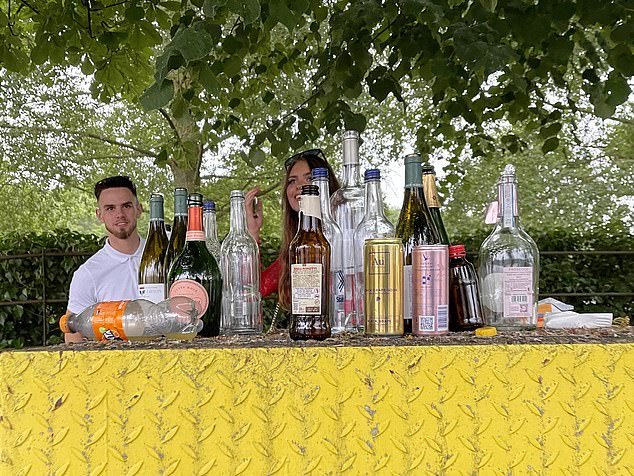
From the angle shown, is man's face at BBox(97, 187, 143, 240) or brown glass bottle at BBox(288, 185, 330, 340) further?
man's face at BBox(97, 187, 143, 240)

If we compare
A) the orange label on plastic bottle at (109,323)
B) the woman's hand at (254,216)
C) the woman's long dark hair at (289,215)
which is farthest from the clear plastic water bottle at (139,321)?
the woman's hand at (254,216)

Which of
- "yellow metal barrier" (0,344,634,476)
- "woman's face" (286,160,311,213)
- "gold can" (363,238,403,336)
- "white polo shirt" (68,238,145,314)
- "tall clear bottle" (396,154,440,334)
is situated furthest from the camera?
"white polo shirt" (68,238,145,314)

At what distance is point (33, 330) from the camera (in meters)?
4.98

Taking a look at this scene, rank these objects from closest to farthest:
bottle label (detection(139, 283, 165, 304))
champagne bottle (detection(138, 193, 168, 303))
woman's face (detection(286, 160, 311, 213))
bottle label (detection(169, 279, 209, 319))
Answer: bottle label (detection(169, 279, 209, 319)) < bottle label (detection(139, 283, 165, 304)) < champagne bottle (detection(138, 193, 168, 303)) < woman's face (detection(286, 160, 311, 213))

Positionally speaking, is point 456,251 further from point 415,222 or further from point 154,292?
point 154,292

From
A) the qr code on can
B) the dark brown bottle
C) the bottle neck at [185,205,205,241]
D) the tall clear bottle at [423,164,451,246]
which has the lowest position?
the qr code on can

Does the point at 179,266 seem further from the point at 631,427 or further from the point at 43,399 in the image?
the point at 631,427

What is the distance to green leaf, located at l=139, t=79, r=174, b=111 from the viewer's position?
148 cm

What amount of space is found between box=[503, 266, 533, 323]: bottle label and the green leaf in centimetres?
86

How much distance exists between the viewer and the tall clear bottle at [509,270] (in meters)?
1.24

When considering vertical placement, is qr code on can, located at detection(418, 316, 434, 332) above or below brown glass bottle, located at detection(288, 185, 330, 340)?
below

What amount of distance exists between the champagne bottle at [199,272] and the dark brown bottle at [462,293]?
19.5 inches

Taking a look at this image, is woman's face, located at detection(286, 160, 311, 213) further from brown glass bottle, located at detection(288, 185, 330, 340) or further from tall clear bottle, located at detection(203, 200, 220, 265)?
brown glass bottle, located at detection(288, 185, 330, 340)

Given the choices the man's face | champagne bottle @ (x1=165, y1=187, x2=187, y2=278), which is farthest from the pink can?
the man's face
